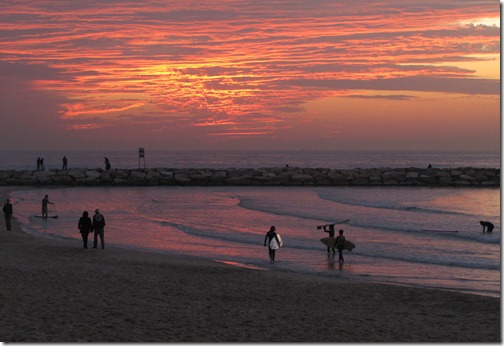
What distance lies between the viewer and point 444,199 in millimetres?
49812

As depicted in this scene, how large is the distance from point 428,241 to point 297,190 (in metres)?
30.9

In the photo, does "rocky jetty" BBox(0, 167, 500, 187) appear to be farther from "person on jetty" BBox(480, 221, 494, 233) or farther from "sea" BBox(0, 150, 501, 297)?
"person on jetty" BBox(480, 221, 494, 233)

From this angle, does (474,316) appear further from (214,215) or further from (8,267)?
(214,215)

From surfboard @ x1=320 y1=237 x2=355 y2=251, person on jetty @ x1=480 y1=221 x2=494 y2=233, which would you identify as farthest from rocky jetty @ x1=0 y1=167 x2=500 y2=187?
surfboard @ x1=320 y1=237 x2=355 y2=251

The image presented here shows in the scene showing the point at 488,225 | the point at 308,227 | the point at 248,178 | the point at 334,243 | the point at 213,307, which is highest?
the point at 248,178

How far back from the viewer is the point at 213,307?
13.9 meters

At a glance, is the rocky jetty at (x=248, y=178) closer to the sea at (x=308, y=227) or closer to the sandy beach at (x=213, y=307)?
the sea at (x=308, y=227)

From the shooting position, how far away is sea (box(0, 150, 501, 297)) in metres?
21.0

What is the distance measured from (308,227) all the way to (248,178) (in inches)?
1291

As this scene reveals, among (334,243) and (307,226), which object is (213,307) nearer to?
(334,243)

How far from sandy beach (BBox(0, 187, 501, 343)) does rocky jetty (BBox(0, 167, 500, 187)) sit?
1697 inches

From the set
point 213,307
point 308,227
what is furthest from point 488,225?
point 213,307

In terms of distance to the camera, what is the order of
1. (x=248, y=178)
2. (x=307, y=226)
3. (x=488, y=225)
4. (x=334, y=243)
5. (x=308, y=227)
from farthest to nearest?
(x=248, y=178) < (x=307, y=226) < (x=308, y=227) < (x=488, y=225) < (x=334, y=243)

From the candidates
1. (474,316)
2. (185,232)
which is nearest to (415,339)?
(474,316)
